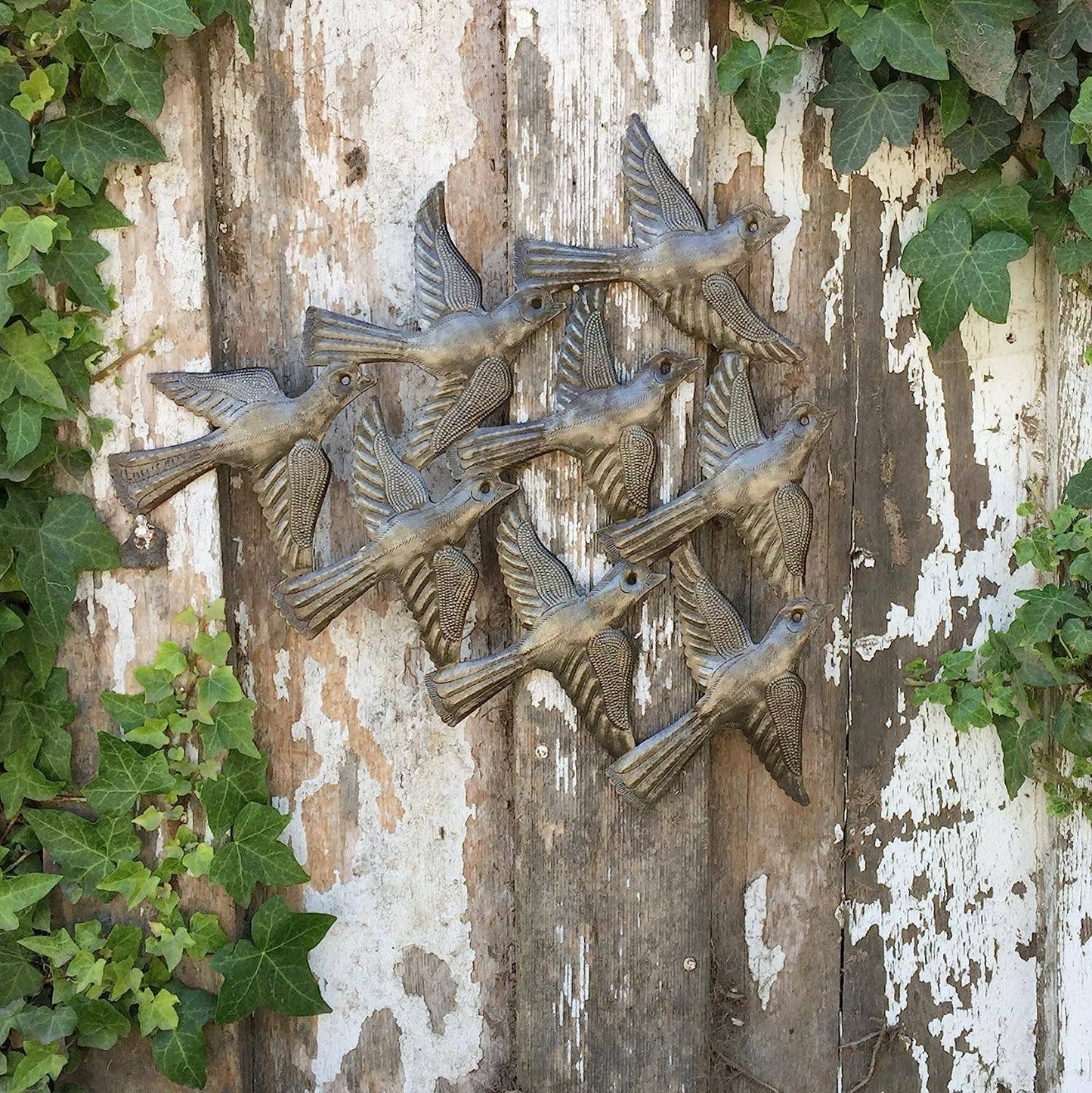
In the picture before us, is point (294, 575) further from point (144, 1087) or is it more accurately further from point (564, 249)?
point (144, 1087)

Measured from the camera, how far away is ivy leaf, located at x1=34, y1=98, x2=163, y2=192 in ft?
3.53

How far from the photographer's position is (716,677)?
115cm

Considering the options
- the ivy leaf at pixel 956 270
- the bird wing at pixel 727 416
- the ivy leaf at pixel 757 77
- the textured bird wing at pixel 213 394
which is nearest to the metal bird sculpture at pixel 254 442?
the textured bird wing at pixel 213 394

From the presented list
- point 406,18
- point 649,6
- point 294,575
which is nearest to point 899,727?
point 294,575

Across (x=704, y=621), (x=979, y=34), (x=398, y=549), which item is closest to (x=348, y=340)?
(x=398, y=549)

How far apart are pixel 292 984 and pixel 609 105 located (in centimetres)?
90

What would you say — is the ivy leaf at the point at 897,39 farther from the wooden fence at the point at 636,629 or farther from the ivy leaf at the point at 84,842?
the ivy leaf at the point at 84,842

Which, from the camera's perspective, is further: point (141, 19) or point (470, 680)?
point (470, 680)

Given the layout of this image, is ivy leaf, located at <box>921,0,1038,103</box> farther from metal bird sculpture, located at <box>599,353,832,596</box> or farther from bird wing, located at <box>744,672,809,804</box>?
bird wing, located at <box>744,672,809,804</box>

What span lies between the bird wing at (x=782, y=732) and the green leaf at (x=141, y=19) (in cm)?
80

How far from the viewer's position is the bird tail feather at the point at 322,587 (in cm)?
112

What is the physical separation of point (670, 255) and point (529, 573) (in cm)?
33

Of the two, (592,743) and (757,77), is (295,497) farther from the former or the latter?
(757,77)

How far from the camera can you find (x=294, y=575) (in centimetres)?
113
